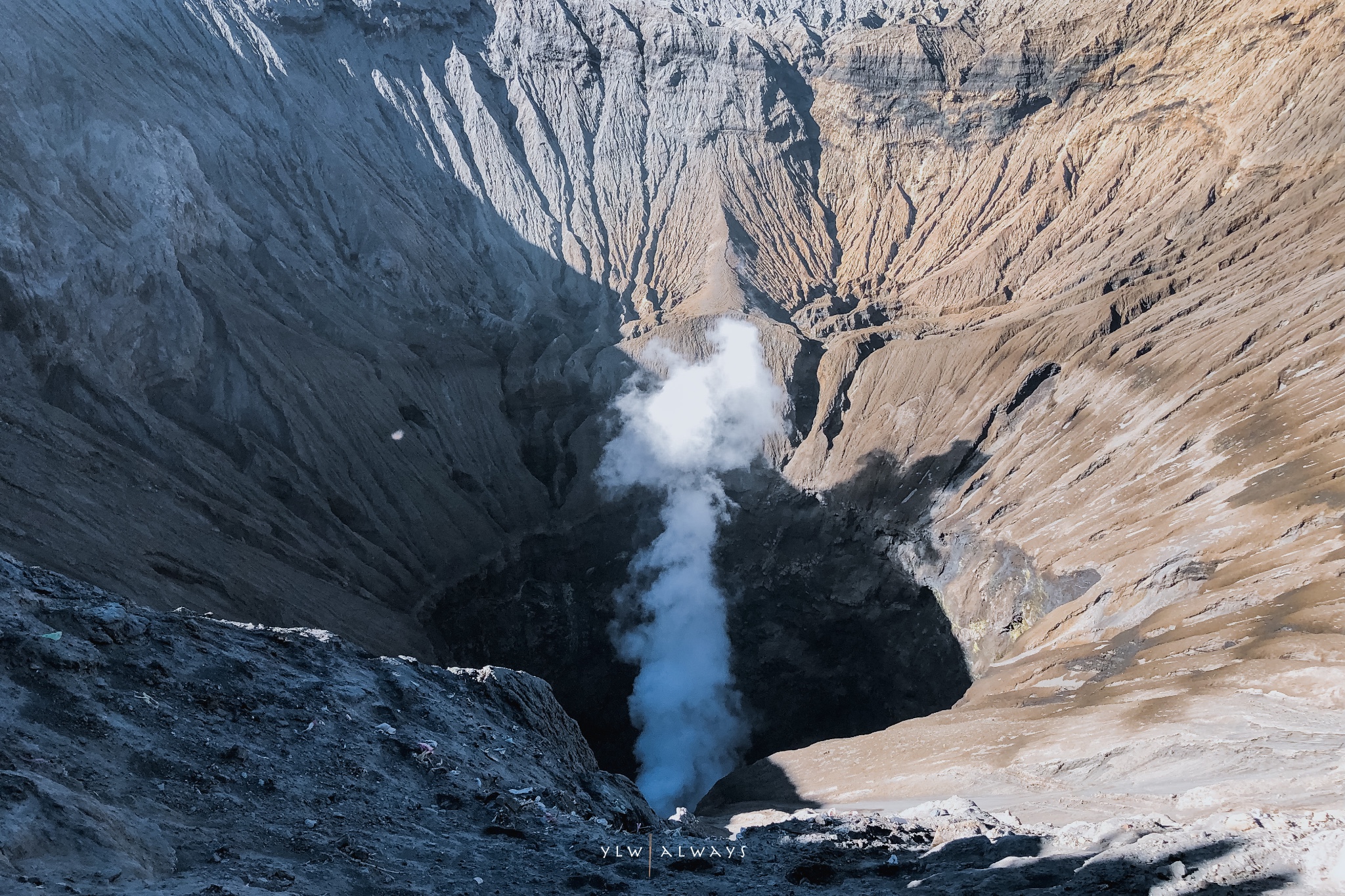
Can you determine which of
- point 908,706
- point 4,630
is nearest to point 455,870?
point 4,630

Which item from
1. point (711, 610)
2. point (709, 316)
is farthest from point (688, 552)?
point (709, 316)

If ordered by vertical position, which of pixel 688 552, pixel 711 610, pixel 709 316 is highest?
pixel 709 316

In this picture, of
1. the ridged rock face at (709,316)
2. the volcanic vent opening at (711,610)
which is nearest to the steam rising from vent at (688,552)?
the volcanic vent opening at (711,610)

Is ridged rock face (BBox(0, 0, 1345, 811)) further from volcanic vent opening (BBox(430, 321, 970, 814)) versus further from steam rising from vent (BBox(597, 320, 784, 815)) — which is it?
steam rising from vent (BBox(597, 320, 784, 815))

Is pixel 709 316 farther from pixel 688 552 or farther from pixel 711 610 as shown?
pixel 711 610

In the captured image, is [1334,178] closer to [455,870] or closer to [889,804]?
[889,804]

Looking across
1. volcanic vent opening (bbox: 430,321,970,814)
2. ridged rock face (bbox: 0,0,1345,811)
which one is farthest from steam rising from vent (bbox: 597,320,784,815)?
ridged rock face (bbox: 0,0,1345,811)

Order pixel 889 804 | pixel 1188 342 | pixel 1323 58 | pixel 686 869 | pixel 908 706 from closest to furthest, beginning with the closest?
pixel 686 869, pixel 889 804, pixel 908 706, pixel 1188 342, pixel 1323 58
